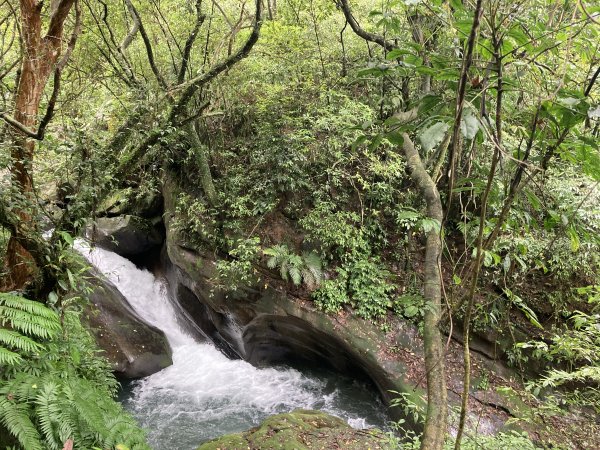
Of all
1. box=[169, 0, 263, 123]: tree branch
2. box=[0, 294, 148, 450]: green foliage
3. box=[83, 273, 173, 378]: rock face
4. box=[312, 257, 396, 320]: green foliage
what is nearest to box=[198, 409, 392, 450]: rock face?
box=[0, 294, 148, 450]: green foliage

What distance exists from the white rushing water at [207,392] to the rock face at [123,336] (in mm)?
325

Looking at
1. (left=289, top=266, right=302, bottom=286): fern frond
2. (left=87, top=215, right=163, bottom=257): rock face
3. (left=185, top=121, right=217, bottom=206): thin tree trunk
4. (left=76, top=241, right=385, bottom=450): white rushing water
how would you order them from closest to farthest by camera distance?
(left=76, top=241, right=385, bottom=450): white rushing water
(left=289, top=266, right=302, bottom=286): fern frond
(left=185, top=121, right=217, bottom=206): thin tree trunk
(left=87, top=215, right=163, bottom=257): rock face

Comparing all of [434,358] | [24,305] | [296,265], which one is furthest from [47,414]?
[296,265]

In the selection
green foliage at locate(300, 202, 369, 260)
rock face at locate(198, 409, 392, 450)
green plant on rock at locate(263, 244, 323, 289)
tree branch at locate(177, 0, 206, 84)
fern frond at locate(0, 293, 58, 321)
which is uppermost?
tree branch at locate(177, 0, 206, 84)

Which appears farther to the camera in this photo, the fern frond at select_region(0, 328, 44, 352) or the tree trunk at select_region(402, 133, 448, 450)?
the fern frond at select_region(0, 328, 44, 352)

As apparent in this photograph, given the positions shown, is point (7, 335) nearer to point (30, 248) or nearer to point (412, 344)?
point (30, 248)

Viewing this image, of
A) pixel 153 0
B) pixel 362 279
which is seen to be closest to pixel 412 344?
pixel 362 279

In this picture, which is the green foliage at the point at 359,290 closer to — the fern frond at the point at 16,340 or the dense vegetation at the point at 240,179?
the dense vegetation at the point at 240,179

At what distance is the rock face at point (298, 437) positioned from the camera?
552cm

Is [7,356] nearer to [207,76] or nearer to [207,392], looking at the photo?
[207,76]

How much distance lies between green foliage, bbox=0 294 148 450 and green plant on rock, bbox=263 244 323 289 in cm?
419

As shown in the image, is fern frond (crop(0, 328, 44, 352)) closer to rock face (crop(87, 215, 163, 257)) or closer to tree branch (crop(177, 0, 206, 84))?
tree branch (crop(177, 0, 206, 84))

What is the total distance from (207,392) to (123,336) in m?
2.31

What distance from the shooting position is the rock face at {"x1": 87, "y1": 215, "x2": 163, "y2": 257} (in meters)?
10.4
